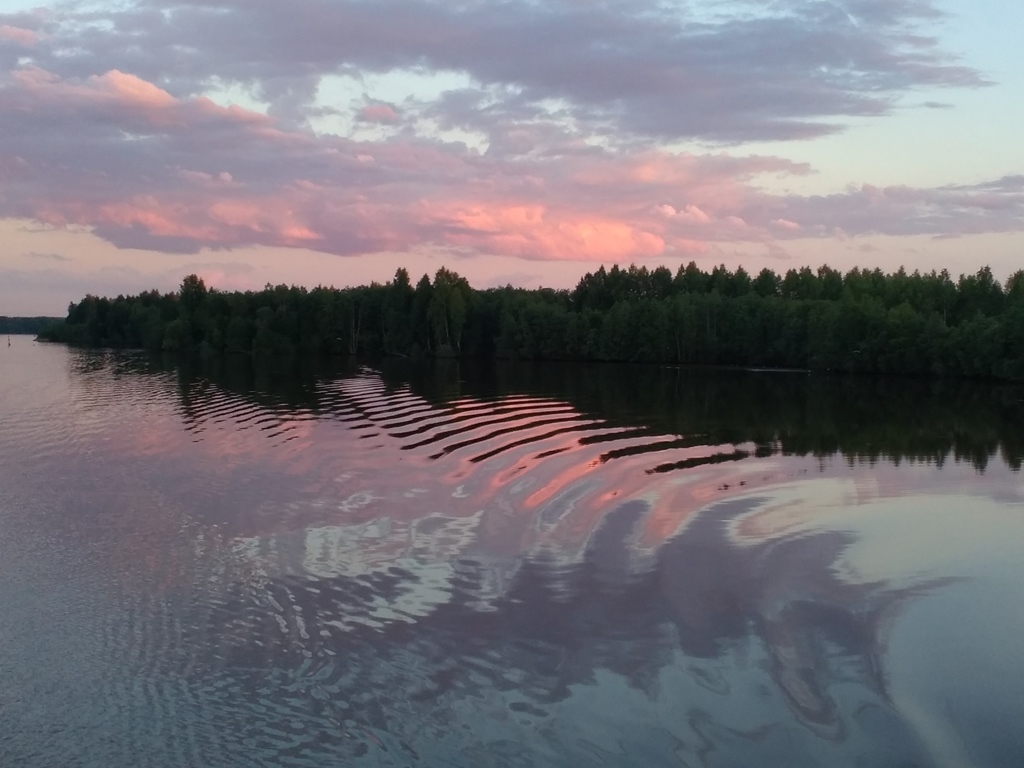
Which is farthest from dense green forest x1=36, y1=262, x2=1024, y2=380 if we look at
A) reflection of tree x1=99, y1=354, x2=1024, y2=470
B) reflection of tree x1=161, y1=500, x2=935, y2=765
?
reflection of tree x1=161, y1=500, x2=935, y2=765

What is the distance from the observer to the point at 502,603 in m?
11.5

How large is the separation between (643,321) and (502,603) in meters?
77.1

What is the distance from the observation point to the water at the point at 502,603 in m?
7.98

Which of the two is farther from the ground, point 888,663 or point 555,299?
point 555,299

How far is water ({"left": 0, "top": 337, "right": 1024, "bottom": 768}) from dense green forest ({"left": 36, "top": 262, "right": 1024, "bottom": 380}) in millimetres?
46140

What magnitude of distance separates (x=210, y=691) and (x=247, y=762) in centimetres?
141

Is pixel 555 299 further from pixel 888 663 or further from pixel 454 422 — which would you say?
pixel 888 663

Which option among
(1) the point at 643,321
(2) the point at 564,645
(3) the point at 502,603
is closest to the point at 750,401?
(3) the point at 502,603

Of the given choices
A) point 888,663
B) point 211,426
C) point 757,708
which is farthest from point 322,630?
point 211,426

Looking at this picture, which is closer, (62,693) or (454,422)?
(62,693)

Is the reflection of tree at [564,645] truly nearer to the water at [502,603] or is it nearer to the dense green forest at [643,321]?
the water at [502,603]

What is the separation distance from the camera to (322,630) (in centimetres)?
1038

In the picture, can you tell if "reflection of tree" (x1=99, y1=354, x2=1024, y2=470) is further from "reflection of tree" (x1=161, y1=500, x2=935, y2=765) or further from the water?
"reflection of tree" (x1=161, y1=500, x2=935, y2=765)

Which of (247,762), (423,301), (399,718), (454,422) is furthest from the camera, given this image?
(423,301)
